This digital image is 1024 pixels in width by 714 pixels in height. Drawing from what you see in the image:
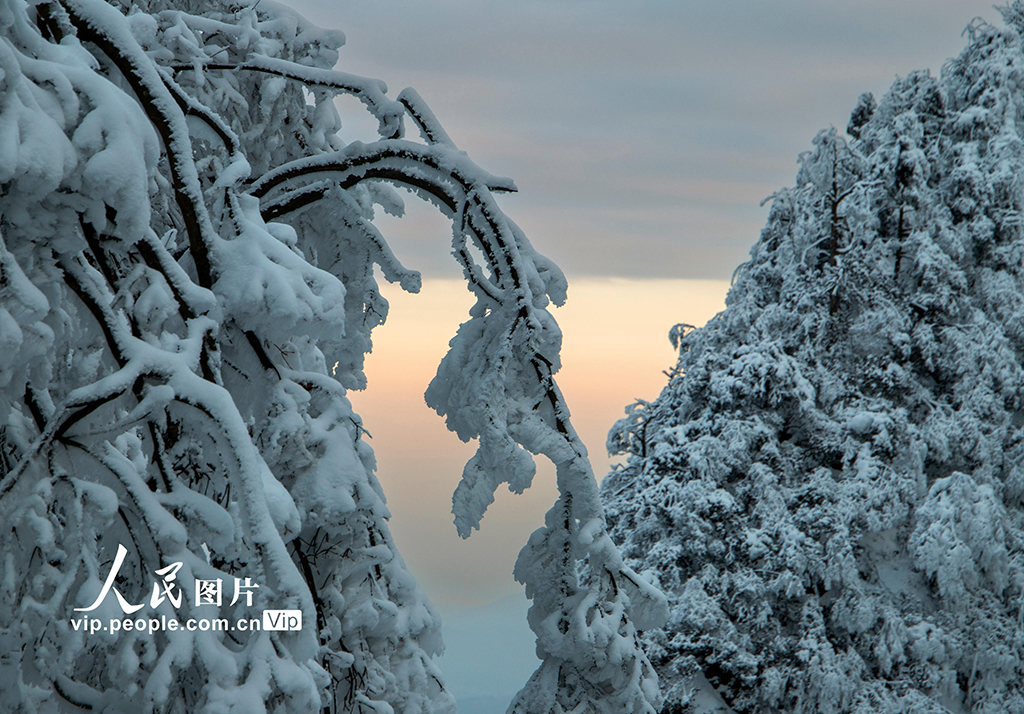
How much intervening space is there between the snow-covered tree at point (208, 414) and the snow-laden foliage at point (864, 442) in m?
11.0

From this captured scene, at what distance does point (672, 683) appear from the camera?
14086mm

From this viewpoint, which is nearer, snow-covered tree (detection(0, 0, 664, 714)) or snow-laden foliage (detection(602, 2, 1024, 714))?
snow-covered tree (detection(0, 0, 664, 714))

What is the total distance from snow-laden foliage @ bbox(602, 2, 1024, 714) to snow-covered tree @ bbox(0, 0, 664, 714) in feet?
36.0

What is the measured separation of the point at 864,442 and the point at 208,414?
A: 1471cm

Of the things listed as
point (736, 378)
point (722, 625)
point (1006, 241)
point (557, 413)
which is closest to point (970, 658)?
point (722, 625)

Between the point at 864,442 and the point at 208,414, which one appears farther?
the point at 864,442

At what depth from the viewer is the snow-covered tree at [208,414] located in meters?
2.39

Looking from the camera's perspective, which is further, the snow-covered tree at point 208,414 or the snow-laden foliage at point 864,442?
the snow-laden foliage at point 864,442

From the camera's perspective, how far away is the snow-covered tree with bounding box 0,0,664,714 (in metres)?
2.39

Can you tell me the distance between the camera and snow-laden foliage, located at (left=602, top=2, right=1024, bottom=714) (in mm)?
14297

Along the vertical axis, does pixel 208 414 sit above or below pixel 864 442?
A: below

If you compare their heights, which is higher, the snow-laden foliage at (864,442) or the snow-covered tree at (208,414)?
the snow-laden foliage at (864,442)

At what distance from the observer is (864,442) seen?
15633 mm

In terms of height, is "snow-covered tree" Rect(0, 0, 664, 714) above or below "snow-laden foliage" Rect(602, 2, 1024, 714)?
below
